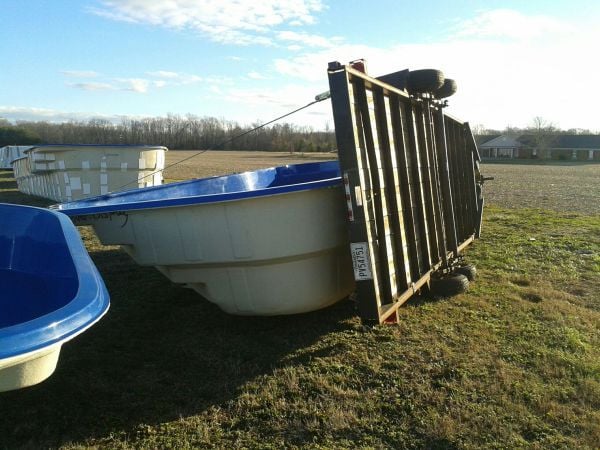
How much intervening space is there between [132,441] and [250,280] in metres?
1.55

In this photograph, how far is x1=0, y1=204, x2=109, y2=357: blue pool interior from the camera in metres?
1.94

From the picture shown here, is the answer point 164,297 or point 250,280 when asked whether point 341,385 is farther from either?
point 164,297

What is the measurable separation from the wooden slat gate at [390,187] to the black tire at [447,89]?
0.39 ft

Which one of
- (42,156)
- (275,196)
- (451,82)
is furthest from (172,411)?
(42,156)

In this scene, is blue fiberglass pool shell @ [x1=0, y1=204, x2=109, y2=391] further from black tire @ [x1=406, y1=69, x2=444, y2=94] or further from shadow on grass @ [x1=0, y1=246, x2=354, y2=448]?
black tire @ [x1=406, y1=69, x2=444, y2=94]

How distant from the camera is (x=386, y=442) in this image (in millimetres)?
2764

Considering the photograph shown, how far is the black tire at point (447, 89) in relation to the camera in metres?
5.86

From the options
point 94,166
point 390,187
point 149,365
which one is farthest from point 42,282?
point 94,166

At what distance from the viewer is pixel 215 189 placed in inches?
252

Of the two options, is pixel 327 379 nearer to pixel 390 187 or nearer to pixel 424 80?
pixel 390 187

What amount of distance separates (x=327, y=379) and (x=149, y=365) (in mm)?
1295

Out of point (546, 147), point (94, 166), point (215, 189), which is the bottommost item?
point (215, 189)

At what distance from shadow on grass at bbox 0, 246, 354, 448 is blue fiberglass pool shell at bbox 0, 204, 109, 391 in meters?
0.57

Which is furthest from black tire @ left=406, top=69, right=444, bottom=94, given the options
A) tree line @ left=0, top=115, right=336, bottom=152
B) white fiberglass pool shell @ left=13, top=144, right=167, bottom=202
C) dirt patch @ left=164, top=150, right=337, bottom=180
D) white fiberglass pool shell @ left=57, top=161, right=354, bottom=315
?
tree line @ left=0, top=115, right=336, bottom=152
